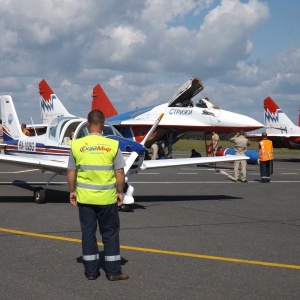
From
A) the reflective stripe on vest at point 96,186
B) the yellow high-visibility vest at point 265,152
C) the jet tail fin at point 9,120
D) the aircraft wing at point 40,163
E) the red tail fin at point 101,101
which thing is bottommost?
the reflective stripe on vest at point 96,186

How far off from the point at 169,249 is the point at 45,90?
119ft

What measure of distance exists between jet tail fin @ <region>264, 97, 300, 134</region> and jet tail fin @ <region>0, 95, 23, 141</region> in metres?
24.8

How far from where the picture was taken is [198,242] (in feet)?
27.0

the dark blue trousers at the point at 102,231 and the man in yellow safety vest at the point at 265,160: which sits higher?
the man in yellow safety vest at the point at 265,160

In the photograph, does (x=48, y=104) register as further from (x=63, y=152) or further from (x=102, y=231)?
(x=102, y=231)

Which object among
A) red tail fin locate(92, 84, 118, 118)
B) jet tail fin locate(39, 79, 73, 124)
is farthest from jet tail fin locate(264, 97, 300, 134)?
jet tail fin locate(39, 79, 73, 124)

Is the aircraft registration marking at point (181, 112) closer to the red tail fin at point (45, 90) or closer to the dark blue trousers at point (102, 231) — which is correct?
the red tail fin at point (45, 90)

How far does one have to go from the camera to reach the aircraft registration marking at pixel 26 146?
47.4 feet

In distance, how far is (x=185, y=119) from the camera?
3266 cm

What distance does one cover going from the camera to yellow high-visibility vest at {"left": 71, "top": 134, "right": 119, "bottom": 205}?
6266mm

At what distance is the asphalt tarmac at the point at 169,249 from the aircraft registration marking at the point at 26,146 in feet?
3.84

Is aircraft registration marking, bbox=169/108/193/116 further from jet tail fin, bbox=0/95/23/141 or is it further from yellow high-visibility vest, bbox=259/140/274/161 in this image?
jet tail fin, bbox=0/95/23/141

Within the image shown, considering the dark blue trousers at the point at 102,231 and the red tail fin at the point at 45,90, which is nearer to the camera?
Result: the dark blue trousers at the point at 102,231

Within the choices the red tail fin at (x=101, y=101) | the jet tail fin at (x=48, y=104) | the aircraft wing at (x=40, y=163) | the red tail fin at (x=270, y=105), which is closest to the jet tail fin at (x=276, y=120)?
the red tail fin at (x=270, y=105)
